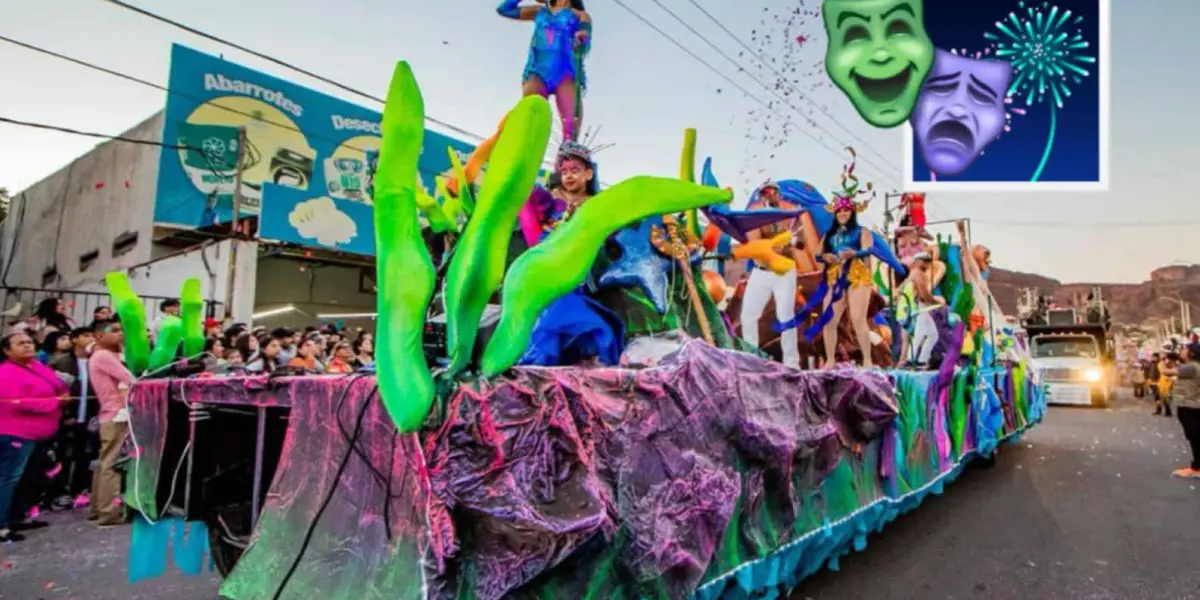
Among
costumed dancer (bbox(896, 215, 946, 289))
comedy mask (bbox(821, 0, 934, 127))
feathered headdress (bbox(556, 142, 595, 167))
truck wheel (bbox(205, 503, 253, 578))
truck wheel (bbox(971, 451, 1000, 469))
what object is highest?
comedy mask (bbox(821, 0, 934, 127))

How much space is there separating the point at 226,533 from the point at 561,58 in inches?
128

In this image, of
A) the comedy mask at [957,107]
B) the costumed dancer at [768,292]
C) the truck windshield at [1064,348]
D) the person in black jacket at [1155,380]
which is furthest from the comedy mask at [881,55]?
the truck windshield at [1064,348]

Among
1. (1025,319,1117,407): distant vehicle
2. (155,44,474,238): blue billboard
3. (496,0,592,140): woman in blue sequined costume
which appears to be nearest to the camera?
(496,0,592,140): woman in blue sequined costume

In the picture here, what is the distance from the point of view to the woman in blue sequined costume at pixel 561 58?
4.40 metres

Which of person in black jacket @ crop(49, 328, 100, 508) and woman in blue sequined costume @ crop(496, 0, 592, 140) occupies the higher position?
woman in blue sequined costume @ crop(496, 0, 592, 140)

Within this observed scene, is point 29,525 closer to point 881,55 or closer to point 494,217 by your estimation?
point 494,217

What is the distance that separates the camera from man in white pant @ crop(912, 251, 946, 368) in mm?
7469

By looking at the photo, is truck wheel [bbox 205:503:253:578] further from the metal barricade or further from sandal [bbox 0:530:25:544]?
the metal barricade

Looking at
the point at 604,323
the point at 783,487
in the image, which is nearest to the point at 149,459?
the point at 604,323

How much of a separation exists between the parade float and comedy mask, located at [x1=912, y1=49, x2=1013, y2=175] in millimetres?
2852

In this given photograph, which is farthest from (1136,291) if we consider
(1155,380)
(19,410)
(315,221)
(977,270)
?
(19,410)

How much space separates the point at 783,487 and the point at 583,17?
3142mm

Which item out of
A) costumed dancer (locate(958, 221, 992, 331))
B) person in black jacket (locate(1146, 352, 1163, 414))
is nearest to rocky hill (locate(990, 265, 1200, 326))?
person in black jacket (locate(1146, 352, 1163, 414))

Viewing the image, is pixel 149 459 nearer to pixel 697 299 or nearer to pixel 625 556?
pixel 625 556
